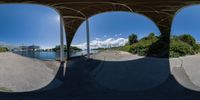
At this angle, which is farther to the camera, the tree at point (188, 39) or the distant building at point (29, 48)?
the tree at point (188, 39)

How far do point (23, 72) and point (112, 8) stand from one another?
24.6 ft

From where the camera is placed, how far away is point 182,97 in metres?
18.5

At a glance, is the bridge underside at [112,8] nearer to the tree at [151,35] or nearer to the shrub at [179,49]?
the tree at [151,35]

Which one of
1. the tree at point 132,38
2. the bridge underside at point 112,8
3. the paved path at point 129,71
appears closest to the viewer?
the bridge underside at point 112,8

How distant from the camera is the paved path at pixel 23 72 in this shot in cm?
2247

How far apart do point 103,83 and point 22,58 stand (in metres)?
6.77

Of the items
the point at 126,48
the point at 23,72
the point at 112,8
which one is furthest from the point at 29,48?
the point at 126,48

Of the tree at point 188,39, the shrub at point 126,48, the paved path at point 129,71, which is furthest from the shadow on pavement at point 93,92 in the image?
the tree at point 188,39

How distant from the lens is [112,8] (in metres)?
24.2

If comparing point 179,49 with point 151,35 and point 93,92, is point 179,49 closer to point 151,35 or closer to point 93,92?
point 151,35

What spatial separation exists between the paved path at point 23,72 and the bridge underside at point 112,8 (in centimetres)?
359

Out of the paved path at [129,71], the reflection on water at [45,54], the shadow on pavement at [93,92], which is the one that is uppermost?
the reflection on water at [45,54]

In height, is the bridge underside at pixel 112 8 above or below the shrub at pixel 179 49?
above

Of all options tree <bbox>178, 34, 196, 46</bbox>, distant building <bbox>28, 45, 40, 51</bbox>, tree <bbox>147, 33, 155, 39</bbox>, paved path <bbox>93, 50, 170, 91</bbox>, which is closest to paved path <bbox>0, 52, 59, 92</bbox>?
distant building <bbox>28, 45, 40, 51</bbox>
